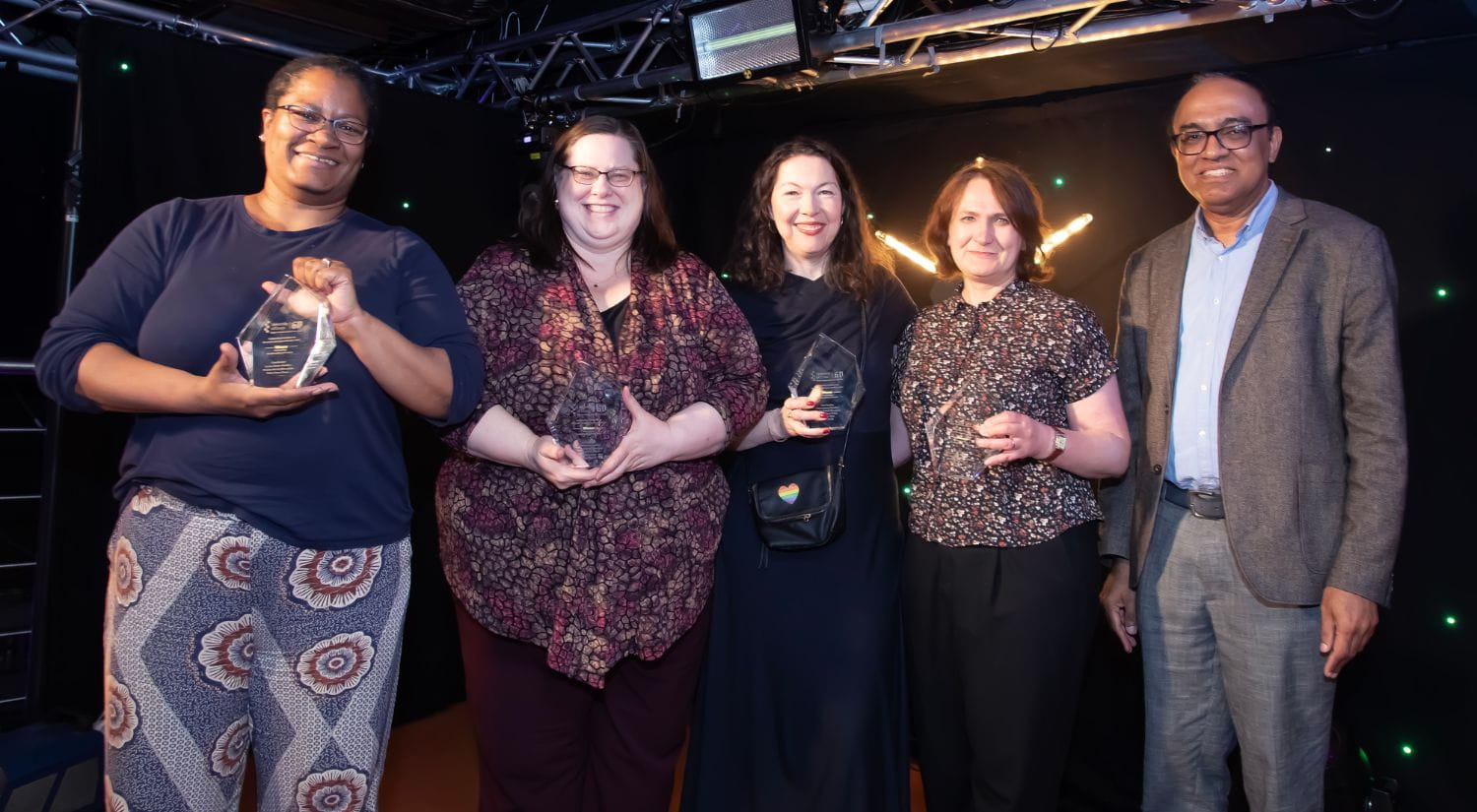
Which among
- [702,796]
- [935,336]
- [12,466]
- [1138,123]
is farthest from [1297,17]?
[12,466]

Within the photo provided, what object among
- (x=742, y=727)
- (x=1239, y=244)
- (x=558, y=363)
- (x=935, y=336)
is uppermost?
(x=1239, y=244)

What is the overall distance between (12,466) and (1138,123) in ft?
15.7

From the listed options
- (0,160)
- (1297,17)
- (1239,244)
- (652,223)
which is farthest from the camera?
(0,160)

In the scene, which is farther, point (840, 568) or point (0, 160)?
point (0, 160)

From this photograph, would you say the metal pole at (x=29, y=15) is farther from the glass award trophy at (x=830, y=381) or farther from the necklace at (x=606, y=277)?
the glass award trophy at (x=830, y=381)

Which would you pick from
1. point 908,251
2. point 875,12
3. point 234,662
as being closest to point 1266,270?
point 875,12

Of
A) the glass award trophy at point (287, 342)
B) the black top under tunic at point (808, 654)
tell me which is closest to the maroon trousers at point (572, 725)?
the black top under tunic at point (808, 654)

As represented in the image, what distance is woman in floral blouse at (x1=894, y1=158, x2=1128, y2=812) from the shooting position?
2.01 m

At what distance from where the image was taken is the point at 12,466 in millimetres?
3926

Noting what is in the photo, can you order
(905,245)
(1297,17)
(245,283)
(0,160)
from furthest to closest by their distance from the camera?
1. (905,245)
2. (0,160)
3. (1297,17)
4. (245,283)

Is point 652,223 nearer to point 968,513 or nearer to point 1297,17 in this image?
point 968,513

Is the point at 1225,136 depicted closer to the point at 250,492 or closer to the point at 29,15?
the point at 250,492

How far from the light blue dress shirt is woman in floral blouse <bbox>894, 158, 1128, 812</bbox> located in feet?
0.55

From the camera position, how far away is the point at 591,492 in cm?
181
